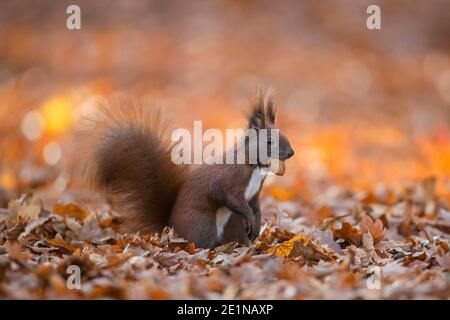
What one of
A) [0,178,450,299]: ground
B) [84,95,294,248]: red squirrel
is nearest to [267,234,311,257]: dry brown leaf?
[0,178,450,299]: ground

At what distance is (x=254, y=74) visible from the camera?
13.2m

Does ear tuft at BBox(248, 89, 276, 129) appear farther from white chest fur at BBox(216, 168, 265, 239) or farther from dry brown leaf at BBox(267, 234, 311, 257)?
dry brown leaf at BBox(267, 234, 311, 257)

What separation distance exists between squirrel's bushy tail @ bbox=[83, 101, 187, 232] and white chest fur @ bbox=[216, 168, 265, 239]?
1.08 feet

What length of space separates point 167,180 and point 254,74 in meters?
8.46

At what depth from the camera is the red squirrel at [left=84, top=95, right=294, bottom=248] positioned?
4805 mm

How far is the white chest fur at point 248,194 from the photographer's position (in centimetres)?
487

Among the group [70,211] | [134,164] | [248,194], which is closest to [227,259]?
[248,194]

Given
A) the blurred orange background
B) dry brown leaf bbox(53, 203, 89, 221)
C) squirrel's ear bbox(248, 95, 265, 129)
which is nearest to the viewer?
squirrel's ear bbox(248, 95, 265, 129)

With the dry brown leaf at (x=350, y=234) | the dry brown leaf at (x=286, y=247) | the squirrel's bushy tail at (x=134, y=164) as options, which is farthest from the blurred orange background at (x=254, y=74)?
the dry brown leaf at (x=286, y=247)

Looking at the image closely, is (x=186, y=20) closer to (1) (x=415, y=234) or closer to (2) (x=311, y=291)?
(1) (x=415, y=234)

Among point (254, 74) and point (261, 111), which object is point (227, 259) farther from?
point (254, 74)

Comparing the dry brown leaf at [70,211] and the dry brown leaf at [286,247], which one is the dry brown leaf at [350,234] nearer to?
the dry brown leaf at [286,247]

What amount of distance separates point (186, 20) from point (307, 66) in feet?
9.04

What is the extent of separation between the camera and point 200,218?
15.8 feet
